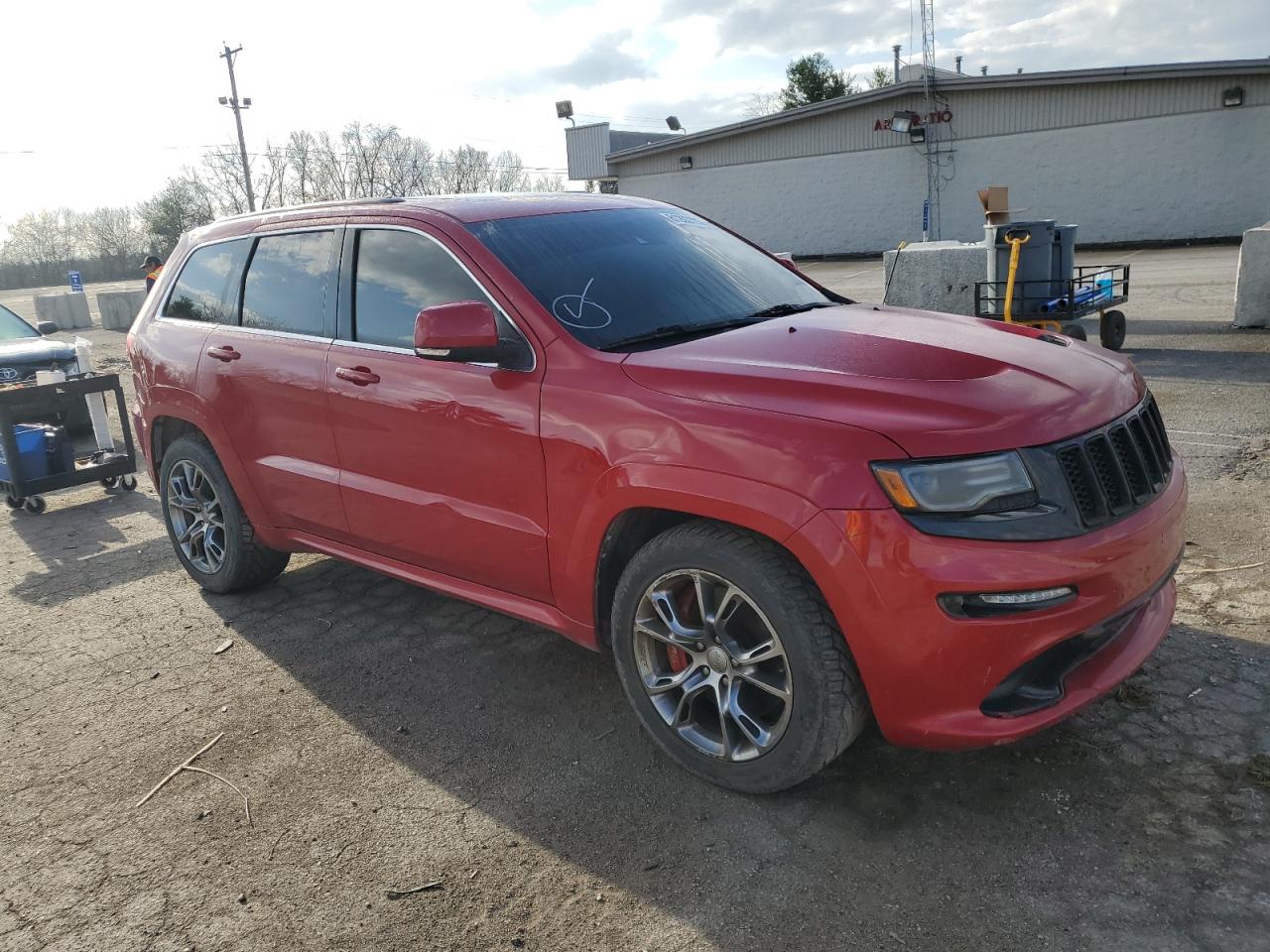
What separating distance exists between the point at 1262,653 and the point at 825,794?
74.2 inches

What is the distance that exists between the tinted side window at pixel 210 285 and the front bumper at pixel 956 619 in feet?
11.1

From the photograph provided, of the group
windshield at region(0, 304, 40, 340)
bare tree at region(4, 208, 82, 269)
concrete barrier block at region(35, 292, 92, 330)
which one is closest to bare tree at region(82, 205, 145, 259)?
bare tree at region(4, 208, 82, 269)

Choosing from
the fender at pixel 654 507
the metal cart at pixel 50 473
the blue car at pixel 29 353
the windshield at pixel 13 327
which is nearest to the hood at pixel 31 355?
the blue car at pixel 29 353

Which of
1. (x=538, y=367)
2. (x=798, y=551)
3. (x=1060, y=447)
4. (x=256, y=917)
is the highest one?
(x=538, y=367)

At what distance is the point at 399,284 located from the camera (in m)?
3.88

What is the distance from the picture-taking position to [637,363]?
3117 mm

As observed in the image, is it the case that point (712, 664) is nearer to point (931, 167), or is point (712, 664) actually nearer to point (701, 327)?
point (701, 327)

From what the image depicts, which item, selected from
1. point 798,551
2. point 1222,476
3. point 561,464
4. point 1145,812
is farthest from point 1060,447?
point 1222,476

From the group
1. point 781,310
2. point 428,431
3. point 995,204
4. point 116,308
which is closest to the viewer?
point 428,431

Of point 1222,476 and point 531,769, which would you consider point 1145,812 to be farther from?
point 1222,476

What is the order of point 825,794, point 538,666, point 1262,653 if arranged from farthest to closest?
point 538,666, point 1262,653, point 825,794

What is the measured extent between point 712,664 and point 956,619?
31.4 inches

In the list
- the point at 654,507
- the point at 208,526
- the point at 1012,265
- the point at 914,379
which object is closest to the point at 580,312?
the point at 654,507

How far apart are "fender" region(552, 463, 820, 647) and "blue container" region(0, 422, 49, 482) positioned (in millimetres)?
5519
